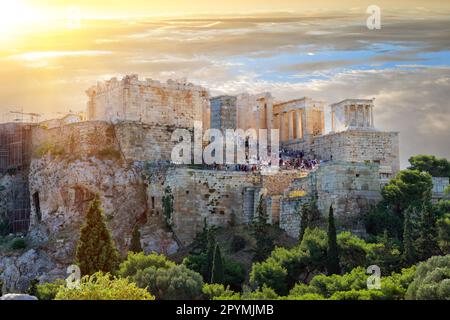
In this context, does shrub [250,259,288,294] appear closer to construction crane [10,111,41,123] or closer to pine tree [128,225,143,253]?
pine tree [128,225,143,253]

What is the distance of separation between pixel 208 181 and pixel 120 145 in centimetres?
627

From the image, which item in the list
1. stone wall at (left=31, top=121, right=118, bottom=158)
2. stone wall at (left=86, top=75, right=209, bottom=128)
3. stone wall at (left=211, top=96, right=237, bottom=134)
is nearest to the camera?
stone wall at (left=31, top=121, right=118, bottom=158)

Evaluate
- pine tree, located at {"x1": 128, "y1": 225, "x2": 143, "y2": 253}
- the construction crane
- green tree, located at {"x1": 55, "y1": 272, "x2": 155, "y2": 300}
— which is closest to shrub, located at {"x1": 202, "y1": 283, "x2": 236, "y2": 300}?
green tree, located at {"x1": 55, "y1": 272, "x2": 155, "y2": 300}

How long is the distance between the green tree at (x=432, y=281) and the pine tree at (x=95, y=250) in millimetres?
12472

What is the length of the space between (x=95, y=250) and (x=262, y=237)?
6754mm

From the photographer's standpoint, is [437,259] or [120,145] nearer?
[437,259]

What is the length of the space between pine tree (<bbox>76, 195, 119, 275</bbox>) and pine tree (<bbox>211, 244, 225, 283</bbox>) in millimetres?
4071

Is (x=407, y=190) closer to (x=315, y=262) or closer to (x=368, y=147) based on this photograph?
(x=315, y=262)

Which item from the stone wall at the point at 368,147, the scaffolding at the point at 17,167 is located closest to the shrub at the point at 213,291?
the stone wall at the point at 368,147

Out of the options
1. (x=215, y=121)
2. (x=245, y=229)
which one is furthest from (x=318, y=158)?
(x=245, y=229)

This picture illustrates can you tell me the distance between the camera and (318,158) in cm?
5584

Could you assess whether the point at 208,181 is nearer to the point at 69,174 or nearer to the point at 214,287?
the point at 69,174

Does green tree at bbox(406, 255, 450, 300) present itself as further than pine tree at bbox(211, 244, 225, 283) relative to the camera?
No

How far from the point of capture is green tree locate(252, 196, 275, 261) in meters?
42.3
